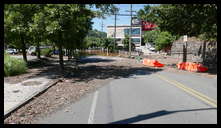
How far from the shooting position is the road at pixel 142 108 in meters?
7.09

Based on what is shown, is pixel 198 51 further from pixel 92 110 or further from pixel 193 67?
pixel 92 110

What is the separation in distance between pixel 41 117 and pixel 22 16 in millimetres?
11121

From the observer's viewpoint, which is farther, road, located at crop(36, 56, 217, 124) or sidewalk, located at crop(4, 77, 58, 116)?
sidewalk, located at crop(4, 77, 58, 116)

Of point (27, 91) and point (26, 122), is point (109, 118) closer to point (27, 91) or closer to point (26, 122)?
point (26, 122)

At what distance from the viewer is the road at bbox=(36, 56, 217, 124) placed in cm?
709

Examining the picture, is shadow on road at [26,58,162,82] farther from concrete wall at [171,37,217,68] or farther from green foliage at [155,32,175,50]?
green foliage at [155,32,175,50]

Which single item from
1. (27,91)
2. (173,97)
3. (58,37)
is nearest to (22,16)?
(58,37)

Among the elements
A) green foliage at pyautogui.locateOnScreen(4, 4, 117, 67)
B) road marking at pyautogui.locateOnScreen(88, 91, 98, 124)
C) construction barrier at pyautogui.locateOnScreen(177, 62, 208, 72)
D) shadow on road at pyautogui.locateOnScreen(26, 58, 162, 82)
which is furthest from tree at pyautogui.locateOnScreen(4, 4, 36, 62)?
construction barrier at pyautogui.locateOnScreen(177, 62, 208, 72)

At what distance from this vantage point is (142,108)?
8344 mm

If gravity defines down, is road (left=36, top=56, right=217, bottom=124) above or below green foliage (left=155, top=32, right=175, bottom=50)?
below

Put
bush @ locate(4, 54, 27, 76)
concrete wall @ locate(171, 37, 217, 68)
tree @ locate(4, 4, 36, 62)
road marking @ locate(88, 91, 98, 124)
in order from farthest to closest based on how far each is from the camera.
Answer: concrete wall @ locate(171, 37, 217, 68) → bush @ locate(4, 54, 27, 76) → tree @ locate(4, 4, 36, 62) → road marking @ locate(88, 91, 98, 124)

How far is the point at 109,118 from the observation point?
727 cm
